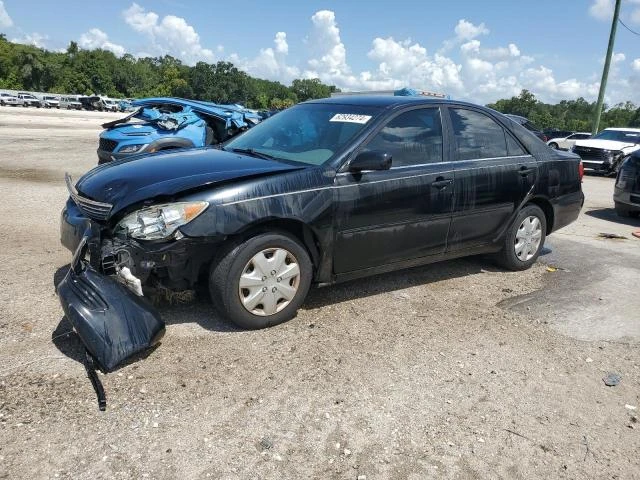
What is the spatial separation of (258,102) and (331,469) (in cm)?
12234

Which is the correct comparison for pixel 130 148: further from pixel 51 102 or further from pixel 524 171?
pixel 51 102

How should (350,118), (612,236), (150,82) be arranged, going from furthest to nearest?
1. (150,82)
2. (612,236)
3. (350,118)

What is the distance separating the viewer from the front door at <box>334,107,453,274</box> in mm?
4078

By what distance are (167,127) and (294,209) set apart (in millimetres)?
7385

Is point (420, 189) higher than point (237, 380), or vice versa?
point (420, 189)

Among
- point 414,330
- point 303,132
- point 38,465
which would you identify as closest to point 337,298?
point 414,330

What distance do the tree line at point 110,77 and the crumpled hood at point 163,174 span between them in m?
75.4

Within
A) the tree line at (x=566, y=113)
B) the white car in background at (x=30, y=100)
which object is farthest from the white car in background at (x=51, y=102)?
the tree line at (x=566, y=113)

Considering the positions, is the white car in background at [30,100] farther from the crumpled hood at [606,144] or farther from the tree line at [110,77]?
the crumpled hood at [606,144]

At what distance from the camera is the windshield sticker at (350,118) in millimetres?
4352

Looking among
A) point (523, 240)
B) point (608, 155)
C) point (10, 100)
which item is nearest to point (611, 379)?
point (523, 240)

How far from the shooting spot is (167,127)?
10352mm

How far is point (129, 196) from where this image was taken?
3.51 metres

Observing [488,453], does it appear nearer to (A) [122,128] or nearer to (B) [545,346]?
(B) [545,346]
